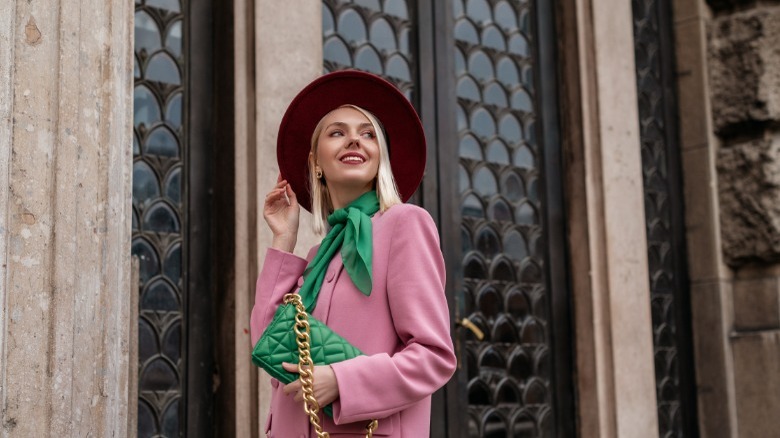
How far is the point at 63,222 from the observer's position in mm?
3121

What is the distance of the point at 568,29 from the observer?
5.96m

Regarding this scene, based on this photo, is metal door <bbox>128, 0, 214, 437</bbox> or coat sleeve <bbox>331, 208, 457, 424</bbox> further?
metal door <bbox>128, 0, 214, 437</bbox>

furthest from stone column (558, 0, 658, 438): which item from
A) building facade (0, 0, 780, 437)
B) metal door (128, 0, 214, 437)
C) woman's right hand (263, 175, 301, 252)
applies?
woman's right hand (263, 175, 301, 252)

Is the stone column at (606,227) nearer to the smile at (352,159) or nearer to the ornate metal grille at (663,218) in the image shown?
the ornate metal grille at (663,218)

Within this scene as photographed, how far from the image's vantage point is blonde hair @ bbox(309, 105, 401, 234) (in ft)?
9.68

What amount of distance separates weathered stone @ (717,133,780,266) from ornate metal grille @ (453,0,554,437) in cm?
109

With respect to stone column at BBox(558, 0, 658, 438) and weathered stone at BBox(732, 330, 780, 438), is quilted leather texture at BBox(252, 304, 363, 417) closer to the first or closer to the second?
stone column at BBox(558, 0, 658, 438)

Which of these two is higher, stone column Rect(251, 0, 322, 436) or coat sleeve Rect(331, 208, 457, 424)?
stone column Rect(251, 0, 322, 436)

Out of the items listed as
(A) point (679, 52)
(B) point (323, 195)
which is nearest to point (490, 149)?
(A) point (679, 52)

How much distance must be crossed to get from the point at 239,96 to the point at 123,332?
1489mm

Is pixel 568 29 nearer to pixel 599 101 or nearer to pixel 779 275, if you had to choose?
pixel 599 101

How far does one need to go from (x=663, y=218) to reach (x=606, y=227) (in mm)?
690

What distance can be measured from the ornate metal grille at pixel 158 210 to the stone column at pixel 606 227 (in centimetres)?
223

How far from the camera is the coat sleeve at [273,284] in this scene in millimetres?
2883
